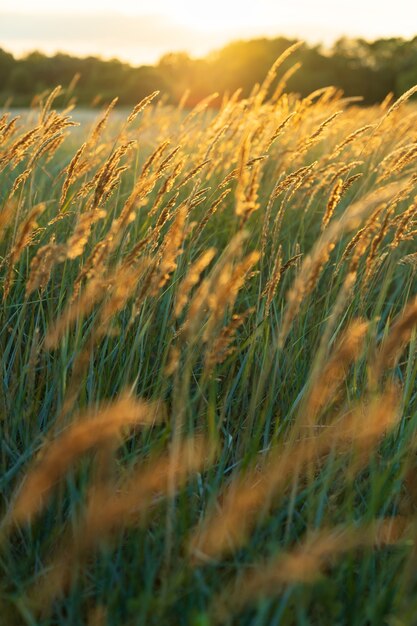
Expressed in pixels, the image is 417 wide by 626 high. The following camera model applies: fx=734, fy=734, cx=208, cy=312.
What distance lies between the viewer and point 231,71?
98.0 feet

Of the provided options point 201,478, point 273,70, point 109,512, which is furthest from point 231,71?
point 109,512

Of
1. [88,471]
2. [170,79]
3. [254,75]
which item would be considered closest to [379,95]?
[254,75]

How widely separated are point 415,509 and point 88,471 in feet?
2.51

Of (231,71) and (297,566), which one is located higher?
(231,71)

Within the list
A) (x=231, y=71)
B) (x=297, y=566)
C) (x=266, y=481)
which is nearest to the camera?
(x=297, y=566)

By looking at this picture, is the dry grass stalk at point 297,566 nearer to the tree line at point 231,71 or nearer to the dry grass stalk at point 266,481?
the dry grass stalk at point 266,481

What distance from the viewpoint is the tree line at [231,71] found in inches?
1146

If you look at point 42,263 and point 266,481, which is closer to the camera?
point 42,263

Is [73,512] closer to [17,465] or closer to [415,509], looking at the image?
[17,465]

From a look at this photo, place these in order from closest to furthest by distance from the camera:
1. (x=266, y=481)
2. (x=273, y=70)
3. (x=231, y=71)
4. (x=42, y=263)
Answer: (x=42, y=263) < (x=266, y=481) < (x=273, y=70) < (x=231, y=71)

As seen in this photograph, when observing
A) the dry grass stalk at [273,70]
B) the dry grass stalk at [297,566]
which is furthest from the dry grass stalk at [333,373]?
the dry grass stalk at [273,70]

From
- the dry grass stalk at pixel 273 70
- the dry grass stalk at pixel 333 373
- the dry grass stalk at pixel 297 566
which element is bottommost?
the dry grass stalk at pixel 297 566

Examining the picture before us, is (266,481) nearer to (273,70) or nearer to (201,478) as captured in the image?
(201,478)

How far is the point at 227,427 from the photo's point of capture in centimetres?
201
